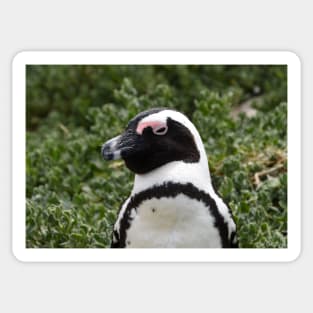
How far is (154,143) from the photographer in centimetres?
416

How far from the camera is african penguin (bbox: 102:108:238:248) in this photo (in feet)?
13.6

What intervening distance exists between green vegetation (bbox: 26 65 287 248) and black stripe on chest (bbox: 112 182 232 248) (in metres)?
0.44

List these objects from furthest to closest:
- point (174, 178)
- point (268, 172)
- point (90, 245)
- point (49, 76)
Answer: point (49, 76) → point (268, 172) → point (90, 245) → point (174, 178)
